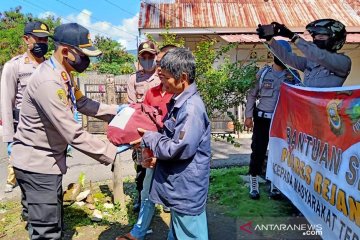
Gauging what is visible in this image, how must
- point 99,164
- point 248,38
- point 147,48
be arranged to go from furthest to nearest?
point 248,38 < point 99,164 < point 147,48

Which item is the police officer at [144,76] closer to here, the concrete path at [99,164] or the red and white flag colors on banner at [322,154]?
the red and white flag colors on banner at [322,154]

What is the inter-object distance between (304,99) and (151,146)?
171 centimetres

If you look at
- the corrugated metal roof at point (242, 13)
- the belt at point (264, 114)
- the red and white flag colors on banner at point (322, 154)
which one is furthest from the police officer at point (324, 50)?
the corrugated metal roof at point (242, 13)

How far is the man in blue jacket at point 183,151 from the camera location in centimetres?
211

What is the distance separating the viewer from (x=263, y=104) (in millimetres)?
4137

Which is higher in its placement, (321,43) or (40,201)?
(321,43)

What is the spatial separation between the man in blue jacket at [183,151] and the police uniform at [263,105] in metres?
2.01

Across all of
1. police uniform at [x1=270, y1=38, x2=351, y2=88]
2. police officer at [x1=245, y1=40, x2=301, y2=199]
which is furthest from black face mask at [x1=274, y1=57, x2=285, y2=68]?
police uniform at [x1=270, y1=38, x2=351, y2=88]

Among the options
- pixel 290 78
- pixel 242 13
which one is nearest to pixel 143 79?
pixel 290 78

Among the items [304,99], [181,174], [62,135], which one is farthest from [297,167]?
[62,135]

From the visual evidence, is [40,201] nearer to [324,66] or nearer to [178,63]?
[178,63]

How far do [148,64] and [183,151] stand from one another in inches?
76.2

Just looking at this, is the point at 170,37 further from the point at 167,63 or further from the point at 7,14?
the point at 7,14

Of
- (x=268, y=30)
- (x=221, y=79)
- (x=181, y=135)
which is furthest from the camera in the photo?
(x=221, y=79)
